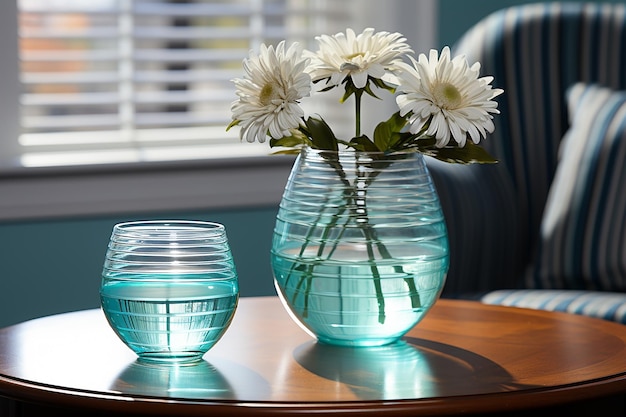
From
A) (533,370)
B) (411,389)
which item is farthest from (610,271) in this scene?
(411,389)

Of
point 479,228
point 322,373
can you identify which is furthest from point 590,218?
point 322,373

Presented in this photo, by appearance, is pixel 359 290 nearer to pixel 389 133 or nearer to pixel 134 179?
pixel 389 133

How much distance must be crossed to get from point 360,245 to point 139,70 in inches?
66.4

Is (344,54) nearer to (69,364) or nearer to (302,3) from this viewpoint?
(69,364)

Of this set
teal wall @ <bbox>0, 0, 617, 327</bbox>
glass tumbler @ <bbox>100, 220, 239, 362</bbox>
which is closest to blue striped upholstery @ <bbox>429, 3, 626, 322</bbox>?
teal wall @ <bbox>0, 0, 617, 327</bbox>

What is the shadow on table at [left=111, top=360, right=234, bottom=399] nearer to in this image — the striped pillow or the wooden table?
the wooden table

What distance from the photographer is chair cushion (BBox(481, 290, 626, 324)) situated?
5.90 feet

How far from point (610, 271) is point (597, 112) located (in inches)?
14.0

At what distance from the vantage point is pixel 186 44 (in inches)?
110

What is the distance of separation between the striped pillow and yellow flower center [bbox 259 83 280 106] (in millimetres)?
1075

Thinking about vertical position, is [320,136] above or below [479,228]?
above

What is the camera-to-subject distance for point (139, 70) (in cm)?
274

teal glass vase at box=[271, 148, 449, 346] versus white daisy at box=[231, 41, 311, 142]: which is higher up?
white daisy at box=[231, 41, 311, 142]

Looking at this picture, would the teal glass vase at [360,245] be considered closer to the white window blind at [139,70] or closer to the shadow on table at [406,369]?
the shadow on table at [406,369]
